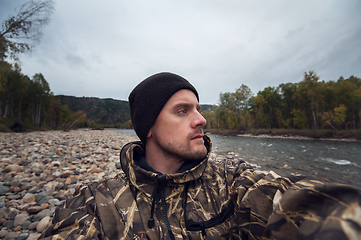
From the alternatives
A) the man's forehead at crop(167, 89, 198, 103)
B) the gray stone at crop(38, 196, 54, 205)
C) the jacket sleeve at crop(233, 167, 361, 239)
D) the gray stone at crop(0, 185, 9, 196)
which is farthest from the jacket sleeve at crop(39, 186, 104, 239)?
the gray stone at crop(0, 185, 9, 196)

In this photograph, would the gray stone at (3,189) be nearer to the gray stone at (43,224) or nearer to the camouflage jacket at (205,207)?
the gray stone at (43,224)

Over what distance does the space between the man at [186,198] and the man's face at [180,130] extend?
1 centimetres

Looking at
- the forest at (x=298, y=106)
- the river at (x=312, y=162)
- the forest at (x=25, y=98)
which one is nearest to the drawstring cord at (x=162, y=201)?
the river at (x=312, y=162)

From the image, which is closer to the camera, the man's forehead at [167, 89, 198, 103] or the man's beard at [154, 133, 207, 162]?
the man's beard at [154, 133, 207, 162]

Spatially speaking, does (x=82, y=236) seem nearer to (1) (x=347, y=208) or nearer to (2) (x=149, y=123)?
(2) (x=149, y=123)

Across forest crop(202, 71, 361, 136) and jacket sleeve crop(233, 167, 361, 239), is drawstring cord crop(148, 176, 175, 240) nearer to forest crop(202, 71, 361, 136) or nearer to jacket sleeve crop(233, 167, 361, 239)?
jacket sleeve crop(233, 167, 361, 239)

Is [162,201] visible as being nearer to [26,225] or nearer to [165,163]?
[165,163]

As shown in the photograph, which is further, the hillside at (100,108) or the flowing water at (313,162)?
the hillside at (100,108)

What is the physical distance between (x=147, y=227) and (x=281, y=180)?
996 millimetres

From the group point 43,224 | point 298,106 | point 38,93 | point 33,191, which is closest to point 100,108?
point 38,93

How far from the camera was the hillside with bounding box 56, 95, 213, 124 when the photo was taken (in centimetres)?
11927

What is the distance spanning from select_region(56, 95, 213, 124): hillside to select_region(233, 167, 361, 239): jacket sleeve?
400ft

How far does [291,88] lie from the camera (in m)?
35.0

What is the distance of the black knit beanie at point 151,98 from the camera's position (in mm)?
1584
